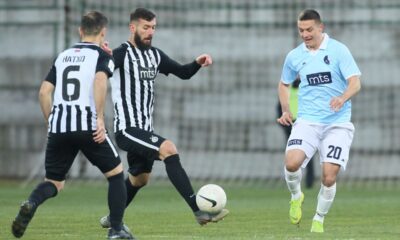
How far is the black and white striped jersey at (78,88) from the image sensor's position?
10.3 m

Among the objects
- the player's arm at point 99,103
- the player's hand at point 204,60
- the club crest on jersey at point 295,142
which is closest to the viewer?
the player's arm at point 99,103

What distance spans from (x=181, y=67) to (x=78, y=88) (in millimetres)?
2452

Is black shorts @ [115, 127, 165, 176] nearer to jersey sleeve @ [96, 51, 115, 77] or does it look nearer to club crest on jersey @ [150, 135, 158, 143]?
club crest on jersey @ [150, 135, 158, 143]

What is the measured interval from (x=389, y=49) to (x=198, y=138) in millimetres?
3950

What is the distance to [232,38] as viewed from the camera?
2280 cm

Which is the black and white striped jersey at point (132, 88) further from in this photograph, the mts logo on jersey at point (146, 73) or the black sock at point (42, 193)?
the black sock at point (42, 193)

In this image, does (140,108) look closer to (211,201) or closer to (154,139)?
(154,139)

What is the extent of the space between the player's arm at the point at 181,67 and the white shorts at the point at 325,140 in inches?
46.8

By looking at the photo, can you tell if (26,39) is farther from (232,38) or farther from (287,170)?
(287,170)

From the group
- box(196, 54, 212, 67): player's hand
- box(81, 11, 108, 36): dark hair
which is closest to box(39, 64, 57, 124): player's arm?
box(81, 11, 108, 36): dark hair

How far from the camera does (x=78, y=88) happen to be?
10.4m

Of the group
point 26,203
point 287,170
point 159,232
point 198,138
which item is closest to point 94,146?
point 26,203

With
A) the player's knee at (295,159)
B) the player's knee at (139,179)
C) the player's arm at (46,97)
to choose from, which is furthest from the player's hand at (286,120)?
the player's arm at (46,97)

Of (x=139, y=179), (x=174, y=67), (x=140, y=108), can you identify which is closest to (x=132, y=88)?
(x=140, y=108)
